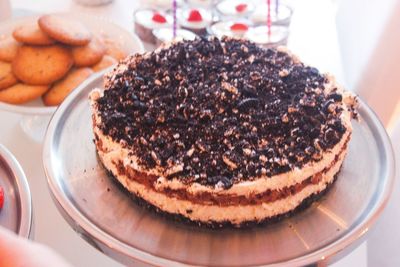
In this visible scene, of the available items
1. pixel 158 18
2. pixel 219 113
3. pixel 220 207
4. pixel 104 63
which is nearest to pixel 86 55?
pixel 104 63

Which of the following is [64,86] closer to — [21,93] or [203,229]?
[21,93]

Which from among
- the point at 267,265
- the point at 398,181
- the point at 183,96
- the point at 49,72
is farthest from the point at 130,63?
the point at 398,181

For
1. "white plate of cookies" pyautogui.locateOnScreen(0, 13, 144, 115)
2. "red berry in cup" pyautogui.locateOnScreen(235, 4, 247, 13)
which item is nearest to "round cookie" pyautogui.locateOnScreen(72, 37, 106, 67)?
"white plate of cookies" pyautogui.locateOnScreen(0, 13, 144, 115)

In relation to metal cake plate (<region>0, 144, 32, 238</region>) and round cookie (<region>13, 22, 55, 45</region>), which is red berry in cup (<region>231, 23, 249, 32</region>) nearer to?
round cookie (<region>13, 22, 55, 45</region>)

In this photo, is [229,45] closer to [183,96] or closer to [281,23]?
[183,96]

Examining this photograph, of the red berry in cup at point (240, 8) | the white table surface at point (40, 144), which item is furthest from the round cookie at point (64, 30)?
the red berry in cup at point (240, 8)

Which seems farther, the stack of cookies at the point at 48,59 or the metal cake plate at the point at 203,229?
the stack of cookies at the point at 48,59

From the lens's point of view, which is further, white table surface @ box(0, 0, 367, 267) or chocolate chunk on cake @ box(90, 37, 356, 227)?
white table surface @ box(0, 0, 367, 267)

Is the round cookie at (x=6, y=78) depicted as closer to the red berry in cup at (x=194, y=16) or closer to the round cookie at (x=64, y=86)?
the round cookie at (x=64, y=86)
